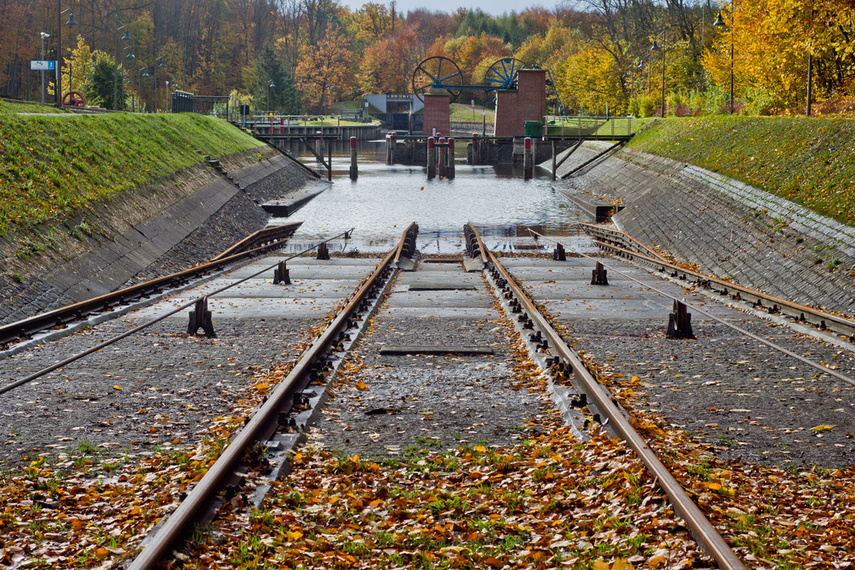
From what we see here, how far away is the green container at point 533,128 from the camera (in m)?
74.9

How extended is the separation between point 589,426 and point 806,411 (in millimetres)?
2435

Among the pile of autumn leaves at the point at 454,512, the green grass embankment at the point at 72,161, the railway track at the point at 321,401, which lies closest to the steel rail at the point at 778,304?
the railway track at the point at 321,401

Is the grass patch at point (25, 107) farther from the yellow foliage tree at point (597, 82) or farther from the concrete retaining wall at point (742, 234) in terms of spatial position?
the yellow foliage tree at point (597, 82)

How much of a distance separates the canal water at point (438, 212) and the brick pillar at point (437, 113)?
17954mm

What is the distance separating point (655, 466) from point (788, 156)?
23784 millimetres

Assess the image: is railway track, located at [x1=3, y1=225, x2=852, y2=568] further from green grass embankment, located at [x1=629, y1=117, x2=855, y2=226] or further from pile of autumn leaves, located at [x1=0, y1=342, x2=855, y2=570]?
green grass embankment, located at [x1=629, y1=117, x2=855, y2=226]

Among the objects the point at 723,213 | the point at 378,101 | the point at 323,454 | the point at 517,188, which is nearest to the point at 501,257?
the point at 723,213

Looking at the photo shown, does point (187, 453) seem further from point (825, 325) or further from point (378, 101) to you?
point (378, 101)

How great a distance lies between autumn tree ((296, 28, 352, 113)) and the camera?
143875mm

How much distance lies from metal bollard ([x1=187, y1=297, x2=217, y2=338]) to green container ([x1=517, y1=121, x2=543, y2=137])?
212ft

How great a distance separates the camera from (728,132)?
3759 centimetres

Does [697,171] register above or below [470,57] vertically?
below

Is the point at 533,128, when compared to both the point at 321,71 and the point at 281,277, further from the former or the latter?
the point at 321,71

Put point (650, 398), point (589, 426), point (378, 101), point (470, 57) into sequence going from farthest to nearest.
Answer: point (470, 57) < point (378, 101) < point (650, 398) < point (589, 426)
